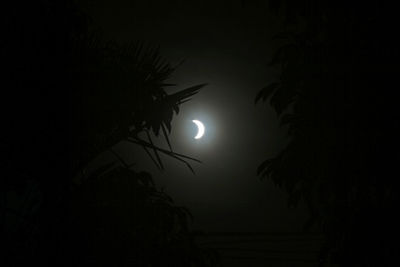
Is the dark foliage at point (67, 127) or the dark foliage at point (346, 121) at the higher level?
the dark foliage at point (346, 121)

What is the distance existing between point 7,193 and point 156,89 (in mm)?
848

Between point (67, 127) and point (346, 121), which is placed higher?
point (346, 121)

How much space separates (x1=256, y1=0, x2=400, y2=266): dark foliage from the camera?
2291 millimetres

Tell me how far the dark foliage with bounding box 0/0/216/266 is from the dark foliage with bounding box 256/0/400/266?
0.87 meters

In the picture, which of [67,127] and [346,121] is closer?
[67,127]

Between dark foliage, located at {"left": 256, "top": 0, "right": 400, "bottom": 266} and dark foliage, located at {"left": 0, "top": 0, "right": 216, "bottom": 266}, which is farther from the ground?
dark foliage, located at {"left": 256, "top": 0, "right": 400, "bottom": 266}

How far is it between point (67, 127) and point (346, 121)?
1572 millimetres

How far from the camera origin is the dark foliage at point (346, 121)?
7.52ft

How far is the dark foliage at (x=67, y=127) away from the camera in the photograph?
1708 millimetres

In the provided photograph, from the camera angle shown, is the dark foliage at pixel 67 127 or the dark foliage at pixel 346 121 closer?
the dark foliage at pixel 67 127

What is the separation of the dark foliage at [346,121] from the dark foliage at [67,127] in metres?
0.87

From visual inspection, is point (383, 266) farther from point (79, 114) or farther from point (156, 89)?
point (79, 114)

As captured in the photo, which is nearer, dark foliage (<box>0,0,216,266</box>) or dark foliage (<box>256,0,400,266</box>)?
dark foliage (<box>0,0,216,266</box>)

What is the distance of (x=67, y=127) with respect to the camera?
1.81 metres
